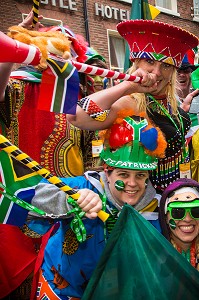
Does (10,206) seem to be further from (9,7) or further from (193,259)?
(9,7)

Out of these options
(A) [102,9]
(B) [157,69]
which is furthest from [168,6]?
(B) [157,69]

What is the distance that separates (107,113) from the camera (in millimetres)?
1878

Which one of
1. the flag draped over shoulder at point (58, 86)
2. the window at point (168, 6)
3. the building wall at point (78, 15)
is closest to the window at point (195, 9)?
the window at point (168, 6)

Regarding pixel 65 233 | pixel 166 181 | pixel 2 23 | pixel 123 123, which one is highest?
pixel 2 23

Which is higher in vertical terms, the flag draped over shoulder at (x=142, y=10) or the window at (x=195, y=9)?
the window at (x=195, y=9)

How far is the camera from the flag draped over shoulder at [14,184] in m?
1.37

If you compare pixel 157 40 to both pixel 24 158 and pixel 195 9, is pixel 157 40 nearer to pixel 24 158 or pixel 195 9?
pixel 24 158

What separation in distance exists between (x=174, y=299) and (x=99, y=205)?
0.39 metres

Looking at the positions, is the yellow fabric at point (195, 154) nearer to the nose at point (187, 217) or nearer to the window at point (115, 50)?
the nose at point (187, 217)

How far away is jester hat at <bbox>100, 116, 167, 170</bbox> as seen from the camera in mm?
1843

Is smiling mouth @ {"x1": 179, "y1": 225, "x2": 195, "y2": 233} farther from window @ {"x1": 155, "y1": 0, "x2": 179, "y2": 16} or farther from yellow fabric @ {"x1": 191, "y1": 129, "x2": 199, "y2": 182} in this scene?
window @ {"x1": 155, "y1": 0, "x2": 179, "y2": 16}

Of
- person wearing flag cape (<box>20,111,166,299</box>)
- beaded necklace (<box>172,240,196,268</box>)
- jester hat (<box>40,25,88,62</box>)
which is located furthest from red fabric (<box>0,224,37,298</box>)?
jester hat (<box>40,25,88,62</box>)

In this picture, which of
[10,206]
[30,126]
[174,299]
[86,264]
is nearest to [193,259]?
[86,264]

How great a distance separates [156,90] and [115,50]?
7.72 meters
